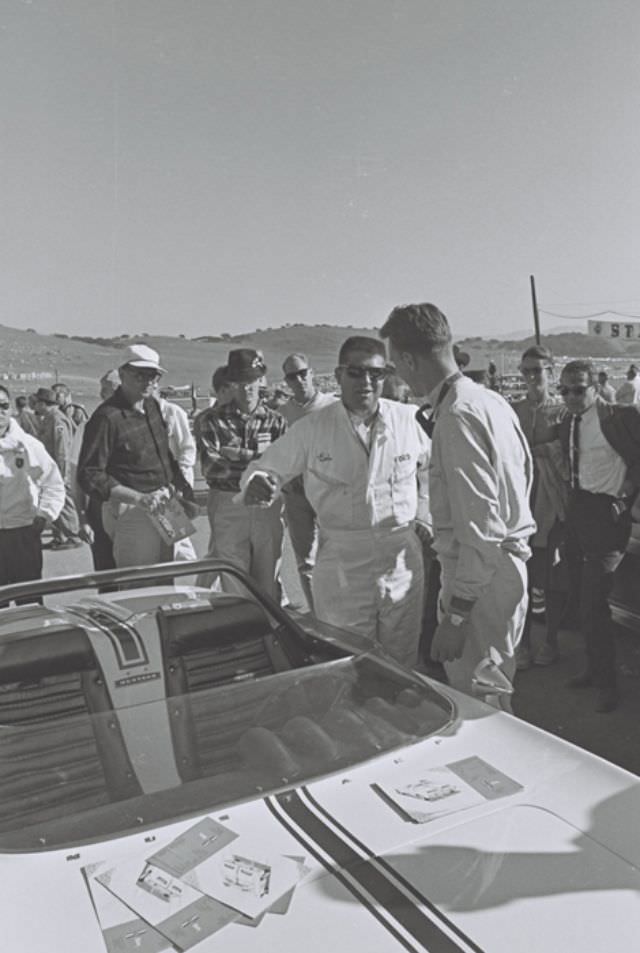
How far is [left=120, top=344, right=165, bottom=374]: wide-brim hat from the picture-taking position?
455 centimetres

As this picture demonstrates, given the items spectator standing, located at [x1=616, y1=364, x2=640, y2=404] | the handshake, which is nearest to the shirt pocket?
the handshake

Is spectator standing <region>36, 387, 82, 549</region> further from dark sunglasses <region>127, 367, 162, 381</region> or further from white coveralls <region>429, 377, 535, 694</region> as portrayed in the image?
white coveralls <region>429, 377, 535, 694</region>

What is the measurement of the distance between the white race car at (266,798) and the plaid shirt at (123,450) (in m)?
1.97

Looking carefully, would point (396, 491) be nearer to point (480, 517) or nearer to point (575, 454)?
point (480, 517)

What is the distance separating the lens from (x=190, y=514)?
15.9 ft

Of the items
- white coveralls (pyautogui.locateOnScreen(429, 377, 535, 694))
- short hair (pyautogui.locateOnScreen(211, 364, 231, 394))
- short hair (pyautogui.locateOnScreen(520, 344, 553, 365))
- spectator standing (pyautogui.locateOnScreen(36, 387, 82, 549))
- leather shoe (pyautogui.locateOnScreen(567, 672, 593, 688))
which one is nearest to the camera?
white coveralls (pyautogui.locateOnScreen(429, 377, 535, 694))

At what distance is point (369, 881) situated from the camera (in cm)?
153

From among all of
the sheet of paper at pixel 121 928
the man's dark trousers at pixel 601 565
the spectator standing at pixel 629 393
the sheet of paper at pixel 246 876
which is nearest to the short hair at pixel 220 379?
the man's dark trousers at pixel 601 565

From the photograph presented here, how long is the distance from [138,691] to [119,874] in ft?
2.43

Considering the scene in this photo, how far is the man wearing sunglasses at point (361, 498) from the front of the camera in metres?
3.20

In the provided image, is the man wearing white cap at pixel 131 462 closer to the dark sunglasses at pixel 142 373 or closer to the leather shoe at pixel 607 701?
the dark sunglasses at pixel 142 373

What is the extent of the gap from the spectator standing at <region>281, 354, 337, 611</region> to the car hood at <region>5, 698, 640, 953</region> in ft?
8.70

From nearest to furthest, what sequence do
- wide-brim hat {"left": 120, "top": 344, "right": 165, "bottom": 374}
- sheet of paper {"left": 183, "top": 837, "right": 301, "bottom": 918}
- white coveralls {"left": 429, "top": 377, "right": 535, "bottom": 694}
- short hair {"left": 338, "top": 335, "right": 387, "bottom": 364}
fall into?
sheet of paper {"left": 183, "top": 837, "right": 301, "bottom": 918}
white coveralls {"left": 429, "top": 377, "right": 535, "bottom": 694}
short hair {"left": 338, "top": 335, "right": 387, "bottom": 364}
wide-brim hat {"left": 120, "top": 344, "right": 165, "bottom": 374}

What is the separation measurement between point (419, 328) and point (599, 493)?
1.73 metres
